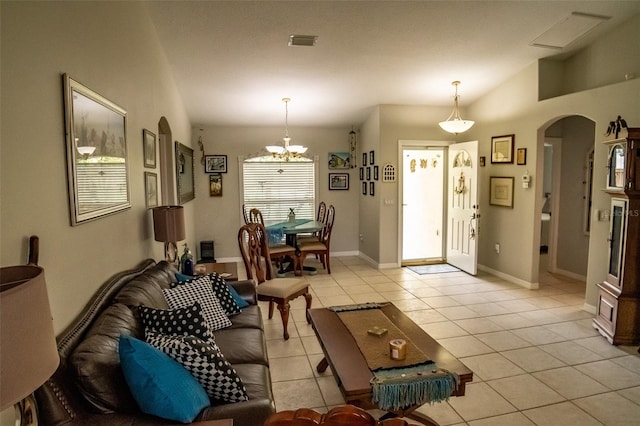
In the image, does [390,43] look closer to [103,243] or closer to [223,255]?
[103,243]

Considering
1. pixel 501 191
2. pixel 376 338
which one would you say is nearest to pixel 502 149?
pixel 501 191

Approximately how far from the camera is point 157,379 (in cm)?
145

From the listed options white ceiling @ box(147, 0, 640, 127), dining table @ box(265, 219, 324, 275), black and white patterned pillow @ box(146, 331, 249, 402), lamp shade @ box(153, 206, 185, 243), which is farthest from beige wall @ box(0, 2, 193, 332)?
dining table @ box(265, 219, 324, 275)

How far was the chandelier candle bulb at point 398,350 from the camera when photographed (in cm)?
207

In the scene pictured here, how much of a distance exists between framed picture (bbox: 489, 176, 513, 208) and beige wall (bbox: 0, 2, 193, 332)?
15.6 feet

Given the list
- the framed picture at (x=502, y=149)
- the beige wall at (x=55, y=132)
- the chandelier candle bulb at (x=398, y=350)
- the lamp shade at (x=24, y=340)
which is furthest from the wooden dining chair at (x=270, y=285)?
the framed picture at (x=502, y=149)

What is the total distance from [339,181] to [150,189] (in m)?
4.25

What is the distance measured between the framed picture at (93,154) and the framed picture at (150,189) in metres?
0.54

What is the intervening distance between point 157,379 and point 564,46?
5.16 meters

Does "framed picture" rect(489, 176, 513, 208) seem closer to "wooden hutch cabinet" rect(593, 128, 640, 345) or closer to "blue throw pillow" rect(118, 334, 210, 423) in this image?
"wooden hutch cabinet" rect(593, 128, 640, 345)

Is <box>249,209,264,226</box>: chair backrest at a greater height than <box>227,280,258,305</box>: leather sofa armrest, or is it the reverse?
<box>249,209,264,226</box>: chair backrest

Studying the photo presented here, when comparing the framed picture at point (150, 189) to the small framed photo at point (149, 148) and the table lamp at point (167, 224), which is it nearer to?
the small framed photo at point (149, 148)

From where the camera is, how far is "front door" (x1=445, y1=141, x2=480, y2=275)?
538 cm

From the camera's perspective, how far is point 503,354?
312 centimetres
